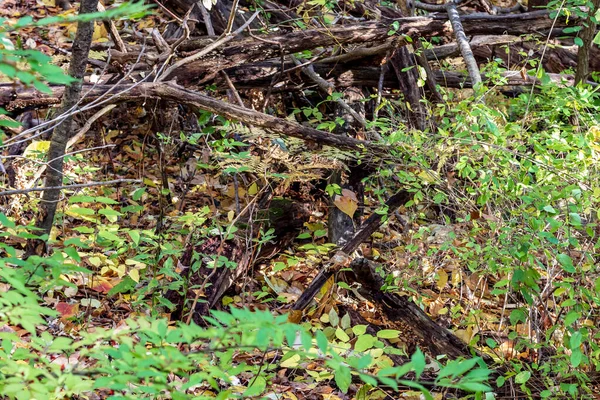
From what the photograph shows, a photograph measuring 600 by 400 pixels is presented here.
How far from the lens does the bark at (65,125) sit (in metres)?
3.12

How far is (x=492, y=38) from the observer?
5.75 m

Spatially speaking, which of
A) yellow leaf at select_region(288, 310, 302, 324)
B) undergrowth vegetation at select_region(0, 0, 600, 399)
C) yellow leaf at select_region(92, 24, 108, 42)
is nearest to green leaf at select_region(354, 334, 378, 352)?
undergrowth vegetation at select_region(0, 0, 600, 399)

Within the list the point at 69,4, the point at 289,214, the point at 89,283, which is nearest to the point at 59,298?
the point at 89,283

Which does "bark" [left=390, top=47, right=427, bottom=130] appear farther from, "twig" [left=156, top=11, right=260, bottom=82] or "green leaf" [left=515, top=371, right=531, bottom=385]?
"green leaf" [left=515, top=371, right=531, bottom=385]

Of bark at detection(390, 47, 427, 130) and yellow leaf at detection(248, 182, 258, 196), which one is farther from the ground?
bark at detection(390, 47, 427, 130)

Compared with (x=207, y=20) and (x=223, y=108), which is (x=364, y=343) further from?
(x=207, y=20)

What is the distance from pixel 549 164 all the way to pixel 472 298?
1.00m

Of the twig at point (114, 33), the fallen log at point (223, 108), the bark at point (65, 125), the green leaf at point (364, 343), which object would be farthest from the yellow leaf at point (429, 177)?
the twig at point (114, 33)

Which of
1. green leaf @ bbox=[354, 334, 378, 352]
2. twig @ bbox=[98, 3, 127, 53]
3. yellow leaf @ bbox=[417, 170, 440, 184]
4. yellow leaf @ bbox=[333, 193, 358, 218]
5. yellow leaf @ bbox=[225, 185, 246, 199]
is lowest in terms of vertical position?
yellow leaf @ bbox=[225, 185, 246, 199]

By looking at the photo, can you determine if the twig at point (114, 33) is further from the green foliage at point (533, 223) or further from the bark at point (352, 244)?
the bark at point (352, 244)

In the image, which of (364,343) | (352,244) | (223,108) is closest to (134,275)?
(223,108)

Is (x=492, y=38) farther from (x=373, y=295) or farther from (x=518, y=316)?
(x=518, y=316)

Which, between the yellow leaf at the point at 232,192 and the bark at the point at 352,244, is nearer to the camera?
the bark at the point at 352,244

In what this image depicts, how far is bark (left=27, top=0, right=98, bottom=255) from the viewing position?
3.12 meters
